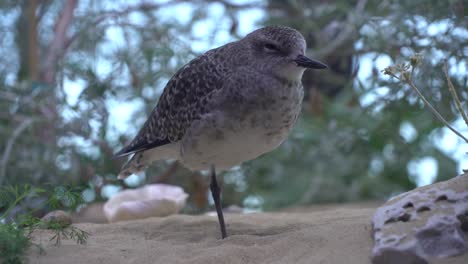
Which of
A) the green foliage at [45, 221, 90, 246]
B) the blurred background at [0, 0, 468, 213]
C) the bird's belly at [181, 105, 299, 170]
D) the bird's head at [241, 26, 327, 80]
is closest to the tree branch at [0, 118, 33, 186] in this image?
the blurred background at [0, 0, 468, 213]

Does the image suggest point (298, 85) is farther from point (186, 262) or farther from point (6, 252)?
point (6, 252)

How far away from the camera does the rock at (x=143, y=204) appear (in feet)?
15.6

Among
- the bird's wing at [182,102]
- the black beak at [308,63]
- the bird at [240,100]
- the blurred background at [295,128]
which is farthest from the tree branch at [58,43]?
the black beak at [308,63]

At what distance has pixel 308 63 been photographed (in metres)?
3.83

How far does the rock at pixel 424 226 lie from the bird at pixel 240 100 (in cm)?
106

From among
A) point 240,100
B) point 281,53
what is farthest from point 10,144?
point 281,53

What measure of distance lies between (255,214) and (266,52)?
1245mm

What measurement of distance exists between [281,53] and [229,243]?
122 cm

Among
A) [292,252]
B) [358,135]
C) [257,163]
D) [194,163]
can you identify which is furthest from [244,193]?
[292,252]

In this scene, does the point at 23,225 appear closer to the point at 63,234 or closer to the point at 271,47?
the point at 63,234

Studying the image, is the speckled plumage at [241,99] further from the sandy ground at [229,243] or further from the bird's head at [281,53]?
the sandy ground at [229,243]

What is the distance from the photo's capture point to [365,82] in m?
6.29

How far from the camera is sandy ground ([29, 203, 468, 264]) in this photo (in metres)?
3.14

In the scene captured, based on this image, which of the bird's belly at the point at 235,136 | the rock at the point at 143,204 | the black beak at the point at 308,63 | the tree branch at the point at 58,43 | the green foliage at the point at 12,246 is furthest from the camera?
the tree branch at the point at 58,43
